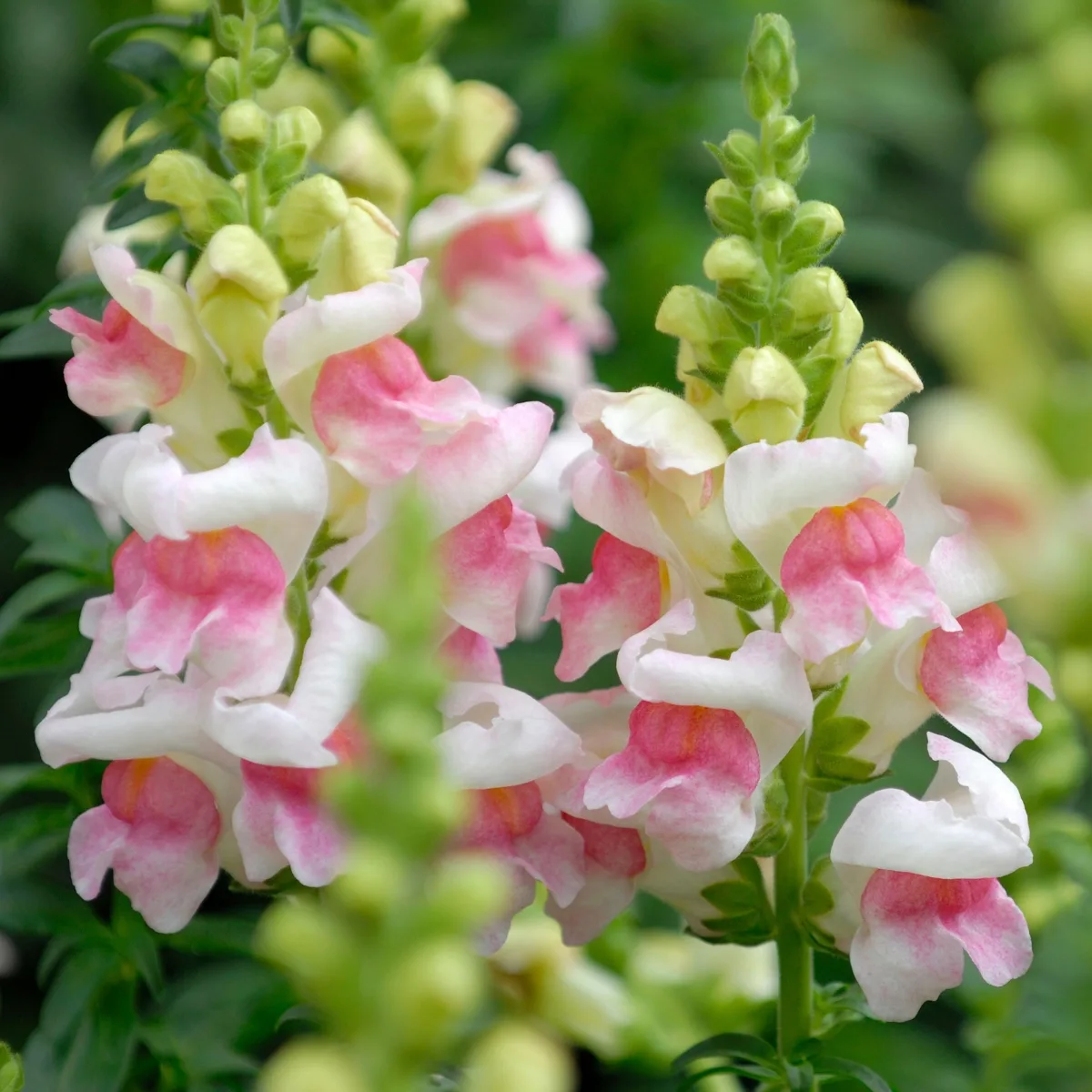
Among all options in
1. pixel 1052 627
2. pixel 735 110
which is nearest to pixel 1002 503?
pixel 1052 627

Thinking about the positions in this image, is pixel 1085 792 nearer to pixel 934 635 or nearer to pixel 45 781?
pixel 934 635

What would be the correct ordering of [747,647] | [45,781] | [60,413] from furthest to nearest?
[60,413] < [45,781] < [747,647]

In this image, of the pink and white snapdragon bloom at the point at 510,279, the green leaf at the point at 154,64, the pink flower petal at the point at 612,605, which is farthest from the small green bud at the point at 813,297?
the pink and white snapdragon bloom at the point at 510,279

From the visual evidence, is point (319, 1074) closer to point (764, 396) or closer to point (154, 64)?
point (764, 396)

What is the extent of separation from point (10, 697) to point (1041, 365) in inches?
53.3

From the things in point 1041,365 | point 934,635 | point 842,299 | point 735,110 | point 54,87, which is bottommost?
point 54,87

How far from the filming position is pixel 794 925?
768 millimetres

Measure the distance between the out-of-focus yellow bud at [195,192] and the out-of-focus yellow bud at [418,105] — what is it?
35 cm

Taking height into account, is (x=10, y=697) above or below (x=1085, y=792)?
below

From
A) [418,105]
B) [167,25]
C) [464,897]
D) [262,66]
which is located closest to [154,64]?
[167,25]

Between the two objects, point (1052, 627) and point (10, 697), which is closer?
point (1052, 627)

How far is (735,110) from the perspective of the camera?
1.60 m

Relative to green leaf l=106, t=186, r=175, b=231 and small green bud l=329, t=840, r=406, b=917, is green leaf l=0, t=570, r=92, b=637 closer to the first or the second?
green leaf l=106, t=186, r=175, b=231

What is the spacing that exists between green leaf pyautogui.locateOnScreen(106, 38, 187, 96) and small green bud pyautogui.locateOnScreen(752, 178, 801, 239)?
308mm
